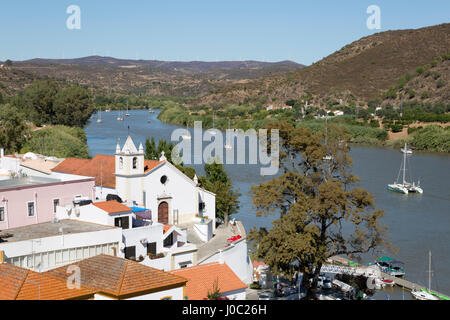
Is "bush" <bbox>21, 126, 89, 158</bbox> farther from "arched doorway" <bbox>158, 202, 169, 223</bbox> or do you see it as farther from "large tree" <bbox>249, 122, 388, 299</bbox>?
"large tree" <bbox>249, 122, 388, 299</bbox>

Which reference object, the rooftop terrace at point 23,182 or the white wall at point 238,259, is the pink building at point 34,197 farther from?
the white wall at point 238,259

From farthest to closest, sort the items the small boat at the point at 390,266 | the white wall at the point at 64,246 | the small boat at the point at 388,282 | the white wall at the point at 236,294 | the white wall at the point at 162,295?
the small boat at the point at 390,266, the small boat at the point at 388,282, the white wall at the point at 236,294, the white wall at the point at 64,246, the white wall at the point at 162,295

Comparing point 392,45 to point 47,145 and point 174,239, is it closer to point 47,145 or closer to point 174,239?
point 47,145

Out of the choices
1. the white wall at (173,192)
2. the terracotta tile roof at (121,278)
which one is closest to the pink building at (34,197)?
the white wall at (173,192)

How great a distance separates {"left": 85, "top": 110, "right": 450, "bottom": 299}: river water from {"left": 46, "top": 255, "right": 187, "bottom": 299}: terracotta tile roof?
45.0ft

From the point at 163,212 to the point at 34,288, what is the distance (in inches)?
538

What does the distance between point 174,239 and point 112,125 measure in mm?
66376

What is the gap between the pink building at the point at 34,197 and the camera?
1778cm

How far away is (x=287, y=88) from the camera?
4193 inches

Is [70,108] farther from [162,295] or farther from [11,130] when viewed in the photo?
[162,295]

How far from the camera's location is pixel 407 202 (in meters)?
37.2

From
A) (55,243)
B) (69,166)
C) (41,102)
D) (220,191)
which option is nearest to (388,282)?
(220,191)

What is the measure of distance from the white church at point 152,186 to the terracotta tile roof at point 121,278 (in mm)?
11189
